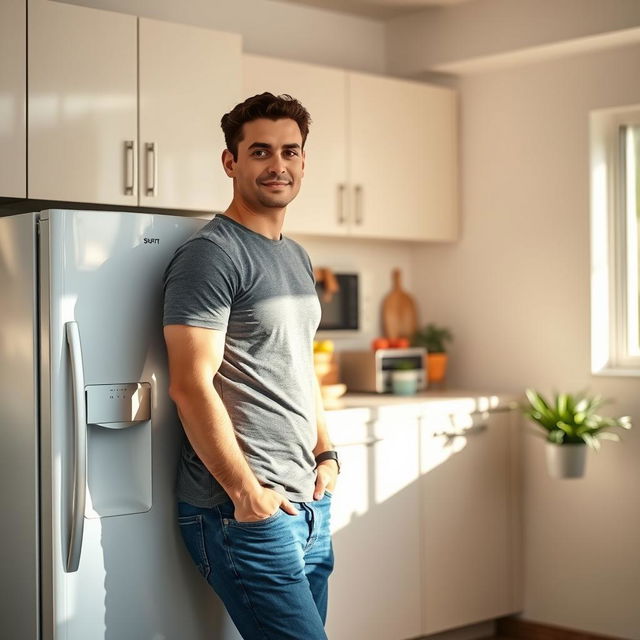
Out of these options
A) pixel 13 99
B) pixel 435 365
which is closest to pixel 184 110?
pixel 13 99

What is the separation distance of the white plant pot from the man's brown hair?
1.73 meters

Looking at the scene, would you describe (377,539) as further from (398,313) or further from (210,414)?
(210,414)

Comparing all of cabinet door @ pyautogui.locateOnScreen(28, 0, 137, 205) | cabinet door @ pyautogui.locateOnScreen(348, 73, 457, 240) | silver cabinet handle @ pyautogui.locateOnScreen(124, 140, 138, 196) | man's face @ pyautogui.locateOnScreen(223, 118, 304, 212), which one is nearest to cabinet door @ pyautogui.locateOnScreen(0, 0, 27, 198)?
cabinet door @ pyautogui.locateOnScreen(28, 0, 137, 205)

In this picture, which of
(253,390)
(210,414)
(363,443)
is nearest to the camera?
(210,414)

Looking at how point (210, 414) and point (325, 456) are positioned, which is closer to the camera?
point (210, 414)

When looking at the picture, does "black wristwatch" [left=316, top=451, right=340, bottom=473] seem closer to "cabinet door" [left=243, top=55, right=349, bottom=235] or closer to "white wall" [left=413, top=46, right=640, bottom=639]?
"cabinet door" [left=243, top=55, right=349, bottom=235]

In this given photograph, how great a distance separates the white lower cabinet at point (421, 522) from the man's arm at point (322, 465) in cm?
67

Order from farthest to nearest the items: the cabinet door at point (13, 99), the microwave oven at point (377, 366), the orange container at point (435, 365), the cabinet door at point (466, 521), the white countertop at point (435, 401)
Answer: the orange container at point (435, 365)
the microwave oven at point (377, 366)
the cabinet door at point (466, 521)
the white countertop at point (435, 401)
the cabinet door at point (13, 99)

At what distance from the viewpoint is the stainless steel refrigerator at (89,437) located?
2674 mm

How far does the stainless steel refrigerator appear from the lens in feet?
8.77

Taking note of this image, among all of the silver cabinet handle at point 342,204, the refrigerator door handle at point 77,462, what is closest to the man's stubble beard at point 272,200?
the refrigerator door handle at point 77,462

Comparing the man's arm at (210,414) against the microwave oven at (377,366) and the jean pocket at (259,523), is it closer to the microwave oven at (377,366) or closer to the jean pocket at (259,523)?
the jean pocket at (259,523)

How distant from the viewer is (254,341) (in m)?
2.61

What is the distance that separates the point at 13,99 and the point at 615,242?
2.23 meters
